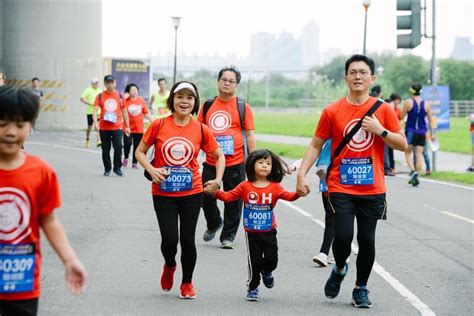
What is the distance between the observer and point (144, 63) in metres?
46.9

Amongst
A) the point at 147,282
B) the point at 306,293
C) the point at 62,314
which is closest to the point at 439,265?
the point at 306,293

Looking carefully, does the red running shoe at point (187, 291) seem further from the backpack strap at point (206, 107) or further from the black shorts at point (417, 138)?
the black shorts at point (417, 138)

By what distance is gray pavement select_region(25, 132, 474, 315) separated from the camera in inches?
316

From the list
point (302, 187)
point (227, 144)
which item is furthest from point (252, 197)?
point (227, 144)

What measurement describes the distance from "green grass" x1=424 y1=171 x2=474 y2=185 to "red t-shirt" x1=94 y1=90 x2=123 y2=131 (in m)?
6.85

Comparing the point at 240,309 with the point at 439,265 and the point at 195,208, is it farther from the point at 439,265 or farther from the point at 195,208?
the point at 439,265

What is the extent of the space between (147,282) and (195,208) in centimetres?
106

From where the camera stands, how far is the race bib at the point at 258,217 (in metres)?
8.23

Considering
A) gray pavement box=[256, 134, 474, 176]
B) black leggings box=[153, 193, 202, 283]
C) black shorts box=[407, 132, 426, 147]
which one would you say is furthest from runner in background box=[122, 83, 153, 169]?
black leggings box=[153, 193, 202, 283]

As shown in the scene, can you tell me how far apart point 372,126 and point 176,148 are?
159 centimetres

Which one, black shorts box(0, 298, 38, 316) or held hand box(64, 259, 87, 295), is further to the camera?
black shorts box(0, 298, 38, 316)

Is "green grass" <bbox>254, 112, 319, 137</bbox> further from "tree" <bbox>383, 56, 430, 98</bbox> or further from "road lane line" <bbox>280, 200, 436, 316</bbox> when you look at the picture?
"tree" <bbox>383, 56, 430, 98</bbox>

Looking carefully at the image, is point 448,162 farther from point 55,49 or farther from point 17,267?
point 17,267

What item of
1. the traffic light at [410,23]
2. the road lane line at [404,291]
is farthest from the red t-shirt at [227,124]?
the traffic light at [410,23]
